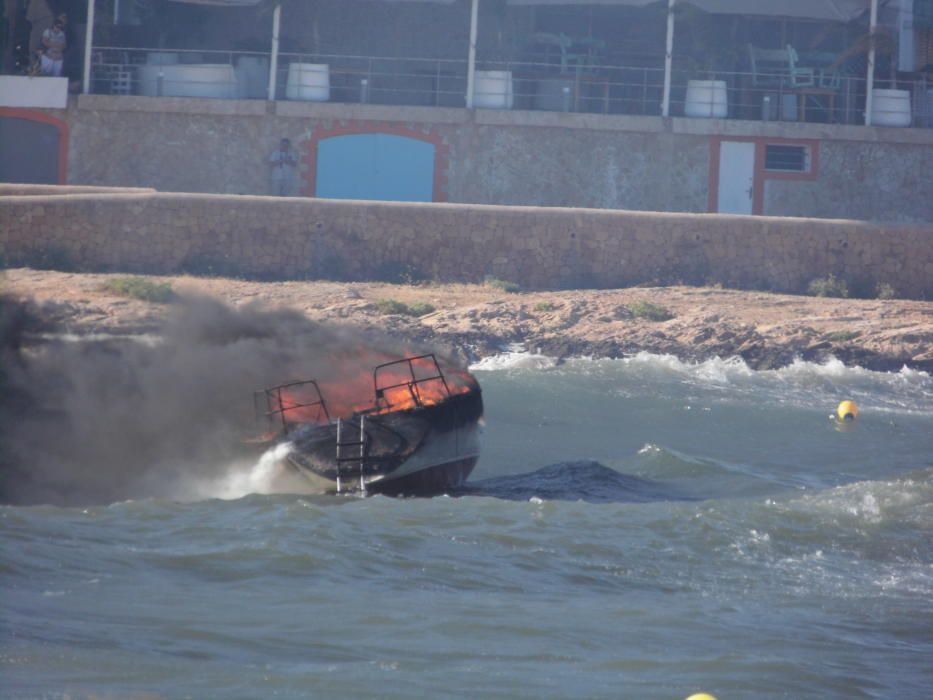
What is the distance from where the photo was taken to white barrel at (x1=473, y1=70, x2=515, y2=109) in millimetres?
28375

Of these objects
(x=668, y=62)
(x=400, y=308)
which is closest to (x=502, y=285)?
(x=400, y=308)

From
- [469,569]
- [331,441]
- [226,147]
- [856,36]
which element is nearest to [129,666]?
[469,569]

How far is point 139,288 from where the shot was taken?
20.0 meters

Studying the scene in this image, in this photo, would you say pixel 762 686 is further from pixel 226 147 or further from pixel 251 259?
pixel 226 147

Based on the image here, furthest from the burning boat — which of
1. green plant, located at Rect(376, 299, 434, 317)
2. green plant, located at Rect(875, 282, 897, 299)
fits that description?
green plant, located at Rect(875, 282, 897, 299)

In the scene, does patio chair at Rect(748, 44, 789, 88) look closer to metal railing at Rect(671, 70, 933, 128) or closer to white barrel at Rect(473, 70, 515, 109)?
metal railing at Rect(671, 70, 933, 128)

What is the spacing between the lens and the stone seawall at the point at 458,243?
22.0 meters

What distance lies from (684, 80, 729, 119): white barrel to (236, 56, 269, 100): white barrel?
9506mm

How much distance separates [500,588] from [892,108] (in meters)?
23.0

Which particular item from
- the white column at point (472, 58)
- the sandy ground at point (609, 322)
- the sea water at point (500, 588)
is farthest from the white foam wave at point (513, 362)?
the white column at point (472, 58)

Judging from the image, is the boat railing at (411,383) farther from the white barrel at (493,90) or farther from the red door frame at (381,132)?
the white barrel at (493,90)

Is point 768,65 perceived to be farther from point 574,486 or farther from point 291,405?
point 291,405

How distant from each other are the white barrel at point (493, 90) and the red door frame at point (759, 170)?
181 inches

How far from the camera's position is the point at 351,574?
31.0ft
